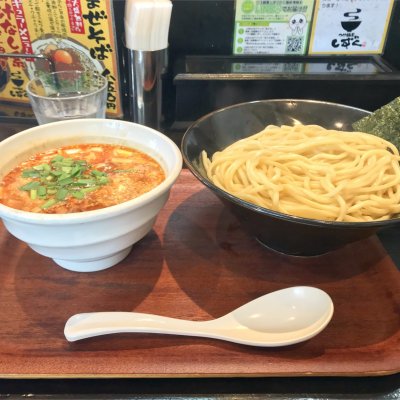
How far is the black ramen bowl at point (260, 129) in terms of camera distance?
93 centimetres

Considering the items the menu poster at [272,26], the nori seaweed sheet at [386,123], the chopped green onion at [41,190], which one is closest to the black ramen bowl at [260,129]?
the nori seaweed sheet at [386,123]

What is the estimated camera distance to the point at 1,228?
1222 mm

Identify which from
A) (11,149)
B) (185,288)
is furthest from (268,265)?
(11,149)

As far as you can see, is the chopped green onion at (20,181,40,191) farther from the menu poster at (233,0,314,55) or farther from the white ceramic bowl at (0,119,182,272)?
the menu poster at (233,0,314,55)

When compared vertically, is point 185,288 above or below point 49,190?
below

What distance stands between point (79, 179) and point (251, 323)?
587 millimetres

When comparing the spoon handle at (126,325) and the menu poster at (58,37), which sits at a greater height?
the menu poster at (58,37)

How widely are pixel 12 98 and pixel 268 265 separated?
1.53 metres

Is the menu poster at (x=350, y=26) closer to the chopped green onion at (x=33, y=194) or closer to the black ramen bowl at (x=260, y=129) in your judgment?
the black ramen bowl at (x=260, y=129)

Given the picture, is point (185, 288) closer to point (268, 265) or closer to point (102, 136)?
point (268, 265)

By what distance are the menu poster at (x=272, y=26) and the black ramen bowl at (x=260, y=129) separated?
678mm

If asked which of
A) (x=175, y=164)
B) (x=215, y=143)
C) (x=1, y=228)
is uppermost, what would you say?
(x=175, y=164)

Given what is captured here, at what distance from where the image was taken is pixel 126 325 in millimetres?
885

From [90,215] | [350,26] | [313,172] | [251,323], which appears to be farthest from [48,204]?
[350,26]
